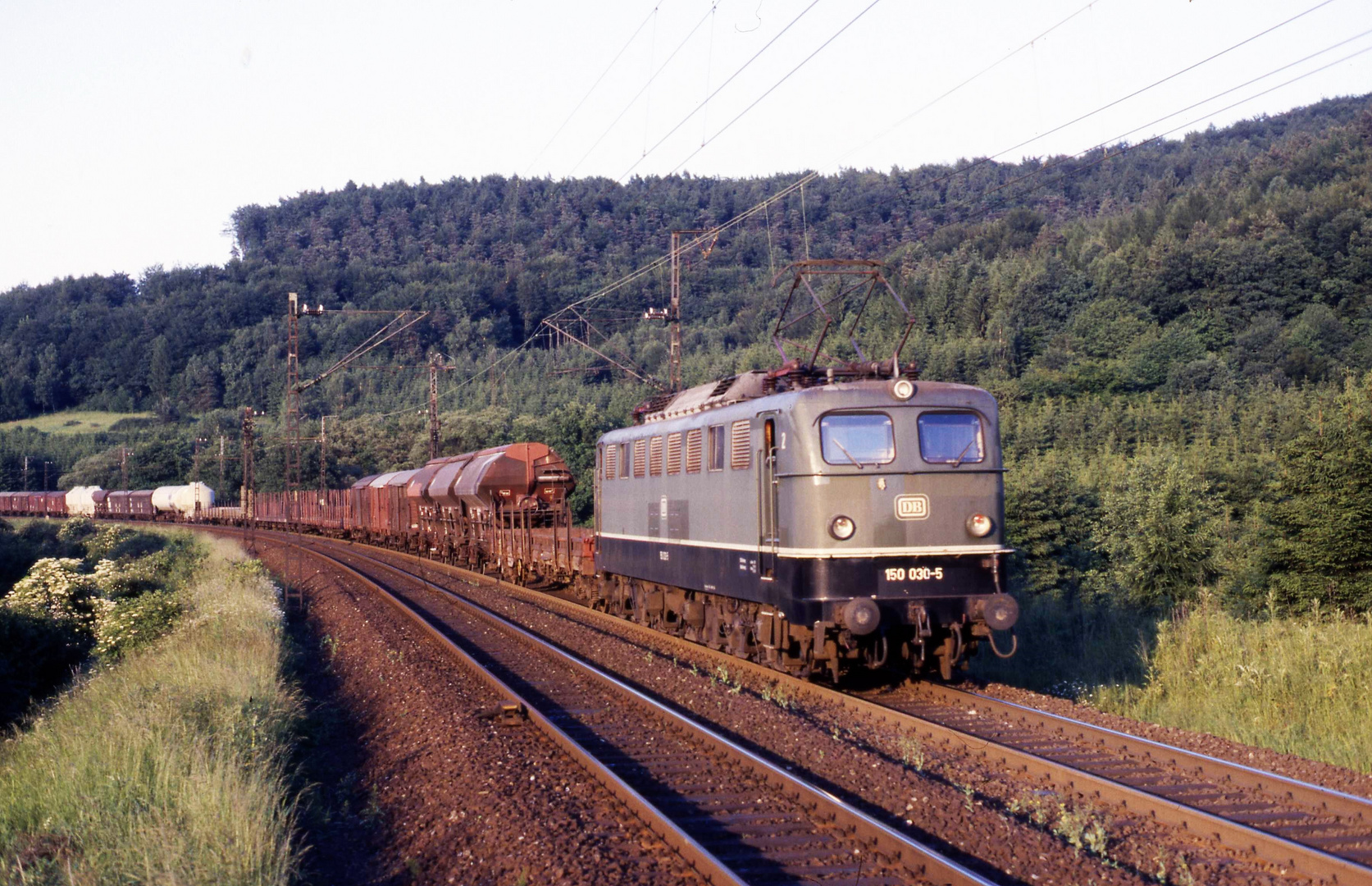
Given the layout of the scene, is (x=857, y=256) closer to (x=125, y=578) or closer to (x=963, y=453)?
→ (x=125, y=578)

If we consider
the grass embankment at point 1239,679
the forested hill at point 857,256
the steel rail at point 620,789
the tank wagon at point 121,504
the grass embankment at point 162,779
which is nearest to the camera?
the steel rail at point 620,789

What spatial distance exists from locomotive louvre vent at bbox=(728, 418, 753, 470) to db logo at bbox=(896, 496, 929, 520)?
2112 millimetres

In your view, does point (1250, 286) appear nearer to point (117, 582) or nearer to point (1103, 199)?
point (1103, 199)

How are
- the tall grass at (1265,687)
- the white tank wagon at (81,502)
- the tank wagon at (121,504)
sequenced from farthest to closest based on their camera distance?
1. the white tank wagon at (81,502)
2. the tank wagon at (121,504)
3. the tall grass at (1265,687)

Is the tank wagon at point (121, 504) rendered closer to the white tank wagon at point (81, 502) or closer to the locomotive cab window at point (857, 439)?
the white tank wagon at point (81, 502)

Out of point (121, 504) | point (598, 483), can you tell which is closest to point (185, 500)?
point (121, 504)

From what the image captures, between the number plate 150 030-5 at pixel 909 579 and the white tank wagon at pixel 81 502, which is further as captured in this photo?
the white tank wagon at pixel 81 502

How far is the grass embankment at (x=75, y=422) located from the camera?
5374 inches

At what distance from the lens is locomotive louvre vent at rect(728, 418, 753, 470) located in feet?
43.7

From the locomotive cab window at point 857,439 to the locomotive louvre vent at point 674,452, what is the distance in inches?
168

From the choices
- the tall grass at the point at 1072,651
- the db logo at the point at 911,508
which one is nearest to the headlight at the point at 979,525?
the db logo at the point at 911,508

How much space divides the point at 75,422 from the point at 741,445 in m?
150

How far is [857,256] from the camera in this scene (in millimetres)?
84812

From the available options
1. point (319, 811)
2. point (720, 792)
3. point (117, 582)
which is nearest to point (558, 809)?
point (720, 792)
